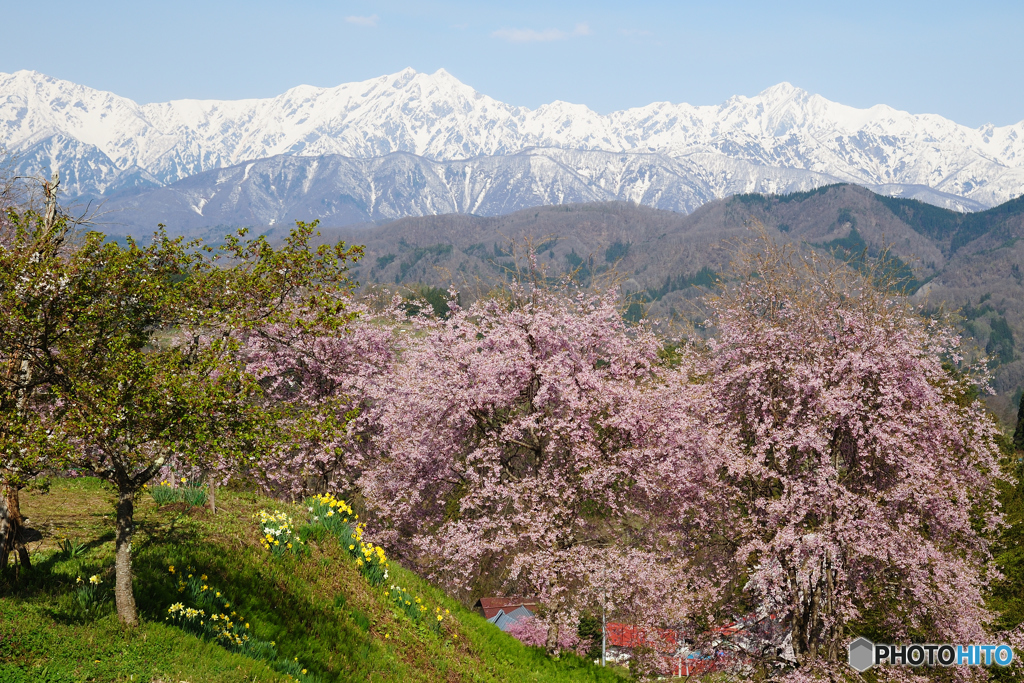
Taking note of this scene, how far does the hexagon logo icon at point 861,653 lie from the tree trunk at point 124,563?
18710 millimetres

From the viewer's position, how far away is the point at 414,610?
15.8 m

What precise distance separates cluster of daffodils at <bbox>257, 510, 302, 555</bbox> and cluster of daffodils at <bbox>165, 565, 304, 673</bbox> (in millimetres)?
2352

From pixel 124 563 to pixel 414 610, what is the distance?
6.75 meters

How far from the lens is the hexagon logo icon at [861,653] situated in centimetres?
2055

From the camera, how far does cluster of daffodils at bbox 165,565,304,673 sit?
37.4ft

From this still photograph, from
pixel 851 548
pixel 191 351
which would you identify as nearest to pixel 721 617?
pixel 851 548

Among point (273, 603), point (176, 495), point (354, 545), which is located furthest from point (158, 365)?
point (176, 495)

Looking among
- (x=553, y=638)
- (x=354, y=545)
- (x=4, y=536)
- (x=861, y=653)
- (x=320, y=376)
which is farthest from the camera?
(x=320, y=376)

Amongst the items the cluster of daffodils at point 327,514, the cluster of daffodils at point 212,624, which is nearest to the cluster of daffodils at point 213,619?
the cluster of daffodils at point 212,624

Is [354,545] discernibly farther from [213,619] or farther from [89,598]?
[89,598]

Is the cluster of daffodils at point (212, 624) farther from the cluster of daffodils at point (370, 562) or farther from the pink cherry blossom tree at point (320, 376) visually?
the pink cherry blossom tree at point (320, 376)

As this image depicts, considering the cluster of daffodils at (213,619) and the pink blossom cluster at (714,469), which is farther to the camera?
the pink blossom cluster at (714,469)

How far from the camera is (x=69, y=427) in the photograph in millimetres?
9086

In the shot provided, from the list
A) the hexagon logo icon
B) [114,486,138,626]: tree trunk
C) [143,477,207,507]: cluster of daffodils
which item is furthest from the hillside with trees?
the hexagon logo icon
